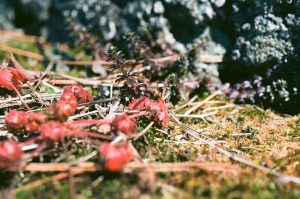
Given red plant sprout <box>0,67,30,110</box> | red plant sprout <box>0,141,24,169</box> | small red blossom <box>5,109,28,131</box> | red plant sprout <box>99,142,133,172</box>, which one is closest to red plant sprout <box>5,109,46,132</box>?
small red blossom <box>5,109,28,131</box>

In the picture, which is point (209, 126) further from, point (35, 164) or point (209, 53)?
point (35, 164)

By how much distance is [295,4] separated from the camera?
9.88 ft

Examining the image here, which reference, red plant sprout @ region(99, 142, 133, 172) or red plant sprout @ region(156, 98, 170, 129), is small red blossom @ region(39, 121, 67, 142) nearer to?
red plant sprout @ region(99, 142, 133, 172)

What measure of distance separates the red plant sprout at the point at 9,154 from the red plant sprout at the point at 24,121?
225 mm

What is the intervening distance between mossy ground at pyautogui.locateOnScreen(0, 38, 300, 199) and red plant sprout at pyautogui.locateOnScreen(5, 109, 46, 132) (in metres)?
0.25

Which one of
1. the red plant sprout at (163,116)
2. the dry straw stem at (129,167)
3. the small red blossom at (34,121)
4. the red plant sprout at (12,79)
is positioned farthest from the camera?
the red plant sprout at (12,79)

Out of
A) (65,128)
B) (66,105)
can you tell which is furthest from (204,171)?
(66,105)

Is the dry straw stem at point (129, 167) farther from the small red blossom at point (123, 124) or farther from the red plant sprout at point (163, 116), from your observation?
the red plant sprout at point (163, 116)

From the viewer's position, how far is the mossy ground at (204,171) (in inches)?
76.0

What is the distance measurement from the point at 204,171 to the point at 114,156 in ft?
1.75

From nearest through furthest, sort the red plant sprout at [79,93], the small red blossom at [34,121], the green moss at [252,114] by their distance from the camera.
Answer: the small red blossom at [34,121] < the red plant sprout at [79,93] < the green moss at [252,114]

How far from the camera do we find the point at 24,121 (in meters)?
2.27

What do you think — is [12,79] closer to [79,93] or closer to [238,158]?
[79,93]

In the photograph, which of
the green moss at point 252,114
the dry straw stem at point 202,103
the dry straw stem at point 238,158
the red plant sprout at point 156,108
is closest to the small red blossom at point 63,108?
the red plant sprout at point 156,108
